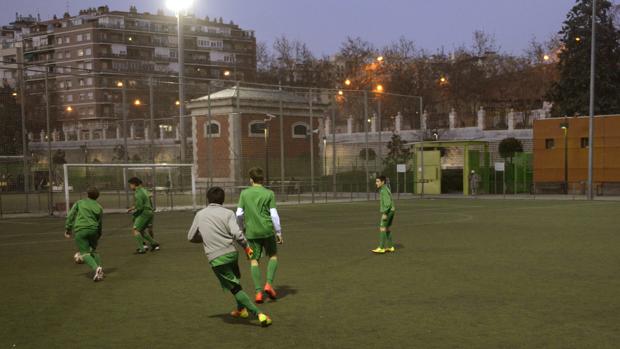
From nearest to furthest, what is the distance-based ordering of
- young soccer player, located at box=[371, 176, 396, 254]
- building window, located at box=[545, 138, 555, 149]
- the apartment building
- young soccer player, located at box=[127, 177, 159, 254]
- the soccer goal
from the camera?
young soccer player, located at box=[371, 176, 396, 254] < young soccer player, located at box=[127, 177, 159, 254] < the soccer goal < building window, located at box=[545, 138, 555, 149] < the apartment building

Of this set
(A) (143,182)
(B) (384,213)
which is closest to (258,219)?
(B) (384,213)

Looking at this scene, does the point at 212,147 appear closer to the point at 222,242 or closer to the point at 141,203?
the point at 141,203

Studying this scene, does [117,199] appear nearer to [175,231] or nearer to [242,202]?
[175,231]

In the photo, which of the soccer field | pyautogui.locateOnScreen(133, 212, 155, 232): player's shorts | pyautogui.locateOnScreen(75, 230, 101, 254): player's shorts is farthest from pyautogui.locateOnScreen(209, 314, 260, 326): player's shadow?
pyautogui.locateOnScreen(133, 212, 155, 232): player's shorts

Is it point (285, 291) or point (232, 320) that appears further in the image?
point (285, 291)

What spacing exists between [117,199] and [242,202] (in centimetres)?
2359

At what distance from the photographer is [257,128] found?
40938 mm

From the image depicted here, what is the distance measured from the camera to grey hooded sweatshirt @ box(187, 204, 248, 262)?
315 inches

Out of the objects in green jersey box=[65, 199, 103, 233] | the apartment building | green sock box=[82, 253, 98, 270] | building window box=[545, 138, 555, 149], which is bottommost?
green sock box=[82, 253, 98, 270]

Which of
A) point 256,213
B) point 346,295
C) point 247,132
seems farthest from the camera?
point 247,132

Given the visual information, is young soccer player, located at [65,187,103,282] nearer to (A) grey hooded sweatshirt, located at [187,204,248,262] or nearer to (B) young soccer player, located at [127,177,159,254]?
(B) young soccer player, located at [127,177,159,254]

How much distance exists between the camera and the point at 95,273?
11781 millimetres

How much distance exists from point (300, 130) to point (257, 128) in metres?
3.25

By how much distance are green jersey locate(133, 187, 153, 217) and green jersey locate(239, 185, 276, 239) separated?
22.0ft
